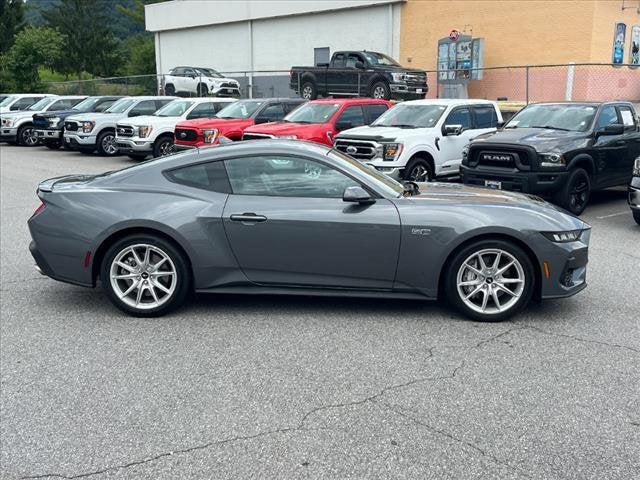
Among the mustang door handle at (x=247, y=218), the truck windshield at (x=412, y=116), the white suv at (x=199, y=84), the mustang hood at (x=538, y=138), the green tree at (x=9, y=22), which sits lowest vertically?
the mustang door handle at (x=247, y=218)

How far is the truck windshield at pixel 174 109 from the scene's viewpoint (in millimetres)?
18250

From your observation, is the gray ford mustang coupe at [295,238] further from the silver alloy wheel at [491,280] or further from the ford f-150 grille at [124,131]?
the ford f-150 grille at [124,131]

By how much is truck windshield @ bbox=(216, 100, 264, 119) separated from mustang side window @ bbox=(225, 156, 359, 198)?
1116cm

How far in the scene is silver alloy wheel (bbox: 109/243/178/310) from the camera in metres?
5.43

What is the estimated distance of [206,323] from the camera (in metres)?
5.41

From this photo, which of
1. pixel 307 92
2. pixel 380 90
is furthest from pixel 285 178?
pixel 307 92

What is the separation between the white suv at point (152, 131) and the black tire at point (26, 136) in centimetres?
844

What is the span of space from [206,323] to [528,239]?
8.83 ft

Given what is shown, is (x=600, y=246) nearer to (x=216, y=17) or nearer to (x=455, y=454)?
(x=455, y=454)

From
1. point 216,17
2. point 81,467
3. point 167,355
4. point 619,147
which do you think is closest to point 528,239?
point 167,355

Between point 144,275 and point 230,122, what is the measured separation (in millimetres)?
10915

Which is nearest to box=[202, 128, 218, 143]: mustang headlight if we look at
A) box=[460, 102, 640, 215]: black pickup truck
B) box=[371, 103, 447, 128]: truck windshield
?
box=[371, 103, 447, 128]: truck windshield

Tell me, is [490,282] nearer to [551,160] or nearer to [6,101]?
[551,160]

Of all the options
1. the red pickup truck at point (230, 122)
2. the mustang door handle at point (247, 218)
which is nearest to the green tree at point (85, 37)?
the red pickup truck at point (230, 122)
